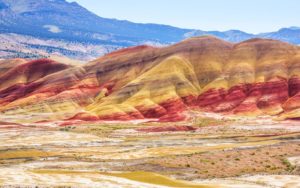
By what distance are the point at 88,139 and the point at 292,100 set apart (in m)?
99.2

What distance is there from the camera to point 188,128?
16800cm

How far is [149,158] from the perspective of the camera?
299 feet

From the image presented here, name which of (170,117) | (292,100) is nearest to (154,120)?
(170,117)

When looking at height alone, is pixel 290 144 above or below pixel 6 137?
above

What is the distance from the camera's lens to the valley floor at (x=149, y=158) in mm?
63469

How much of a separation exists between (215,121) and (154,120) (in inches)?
990

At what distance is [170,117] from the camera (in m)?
198

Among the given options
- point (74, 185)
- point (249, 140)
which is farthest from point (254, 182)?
point (249, 140)

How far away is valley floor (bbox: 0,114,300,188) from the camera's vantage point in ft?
208

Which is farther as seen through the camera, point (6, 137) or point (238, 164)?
point (6, 137)

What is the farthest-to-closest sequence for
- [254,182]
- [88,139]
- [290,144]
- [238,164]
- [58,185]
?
1. [88,139]
2. [290,144]
3. [238,164]
4. [254,182]
5. [58,185]

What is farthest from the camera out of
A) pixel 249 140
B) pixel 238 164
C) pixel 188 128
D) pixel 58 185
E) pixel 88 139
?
pixel 188 128

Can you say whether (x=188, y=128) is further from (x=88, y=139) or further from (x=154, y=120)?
(x=88, y=139)

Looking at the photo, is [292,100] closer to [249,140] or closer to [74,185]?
[249,140]
